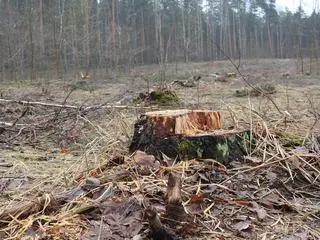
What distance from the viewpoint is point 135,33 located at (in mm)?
46938

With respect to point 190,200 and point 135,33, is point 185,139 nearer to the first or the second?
point 190,200

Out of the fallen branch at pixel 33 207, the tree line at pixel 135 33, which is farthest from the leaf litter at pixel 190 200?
the tree line at pixel 135 33

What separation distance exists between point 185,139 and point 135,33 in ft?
146

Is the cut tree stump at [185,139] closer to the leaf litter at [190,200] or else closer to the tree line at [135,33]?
the leaf litter at [190,200]

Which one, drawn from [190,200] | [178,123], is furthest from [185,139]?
[190,200]

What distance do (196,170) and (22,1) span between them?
3896cm

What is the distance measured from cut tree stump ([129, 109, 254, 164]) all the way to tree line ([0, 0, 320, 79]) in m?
1.35

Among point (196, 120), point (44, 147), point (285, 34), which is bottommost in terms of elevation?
point (44, 147)

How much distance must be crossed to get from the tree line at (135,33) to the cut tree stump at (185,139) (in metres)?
1.35

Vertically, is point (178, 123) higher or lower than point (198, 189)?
higher

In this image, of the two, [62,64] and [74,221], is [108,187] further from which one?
[62,64]

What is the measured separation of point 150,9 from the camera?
5331 cm

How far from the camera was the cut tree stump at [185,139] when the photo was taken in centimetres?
351

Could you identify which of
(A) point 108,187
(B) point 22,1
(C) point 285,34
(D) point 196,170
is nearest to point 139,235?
(A) point 108,187
